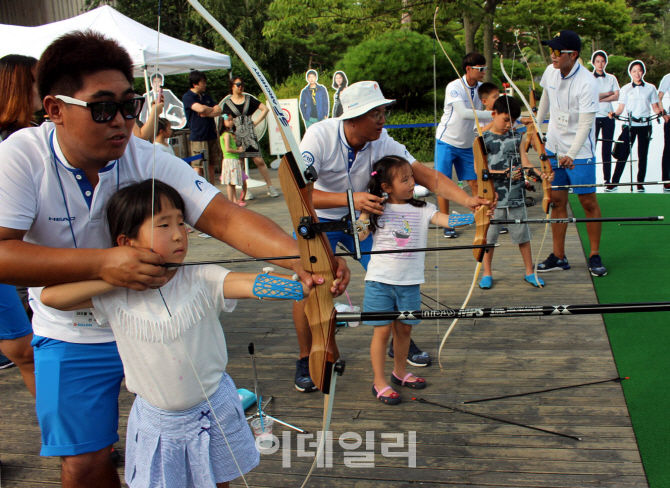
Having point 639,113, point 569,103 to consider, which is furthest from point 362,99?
point 639,113

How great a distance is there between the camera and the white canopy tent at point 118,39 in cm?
→ 755

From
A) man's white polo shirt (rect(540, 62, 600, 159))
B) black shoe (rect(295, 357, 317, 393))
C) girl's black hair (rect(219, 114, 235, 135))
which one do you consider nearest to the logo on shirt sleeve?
black shoe (rect(295, 357, 317, 393))

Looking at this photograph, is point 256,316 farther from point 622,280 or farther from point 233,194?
point 233,194

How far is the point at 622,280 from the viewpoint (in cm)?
495

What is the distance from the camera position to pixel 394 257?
3002 mm

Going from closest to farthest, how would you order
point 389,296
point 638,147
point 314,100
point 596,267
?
1. point 389,296
2. point 596,267
3. point 638,147
4. point 314,100

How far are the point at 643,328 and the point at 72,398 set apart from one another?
3.48 m

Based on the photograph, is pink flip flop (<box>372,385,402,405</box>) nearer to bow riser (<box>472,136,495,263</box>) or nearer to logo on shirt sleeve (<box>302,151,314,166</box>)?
bow riser (<box>472,136,495,263</box>)

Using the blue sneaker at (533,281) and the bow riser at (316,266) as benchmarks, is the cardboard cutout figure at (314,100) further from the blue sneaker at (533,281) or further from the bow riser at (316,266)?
the bow riser at (316,266)

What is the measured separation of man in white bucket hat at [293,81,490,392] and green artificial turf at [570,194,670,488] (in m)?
1.29

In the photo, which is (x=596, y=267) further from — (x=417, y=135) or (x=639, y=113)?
(x=417, y=135)

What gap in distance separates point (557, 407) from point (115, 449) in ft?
6.90

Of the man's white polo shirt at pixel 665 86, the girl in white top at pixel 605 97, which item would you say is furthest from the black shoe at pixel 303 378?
the man's white polo shirt at pixel 665 86

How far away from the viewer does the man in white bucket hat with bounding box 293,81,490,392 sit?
118 inches
